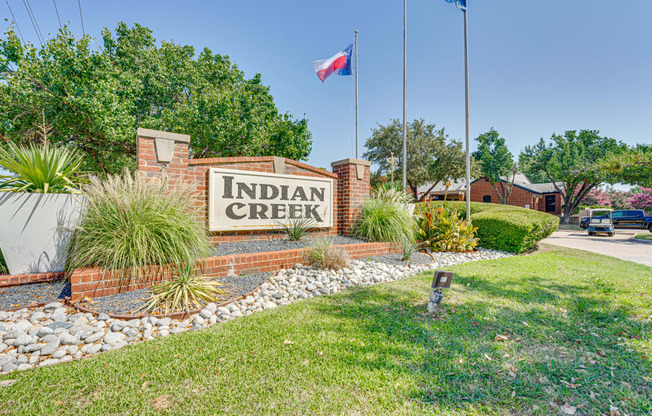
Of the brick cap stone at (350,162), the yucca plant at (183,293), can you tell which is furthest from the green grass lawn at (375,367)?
the brick cap stone at (350,162)

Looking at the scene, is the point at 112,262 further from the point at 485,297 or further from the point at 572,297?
the point at 572,297

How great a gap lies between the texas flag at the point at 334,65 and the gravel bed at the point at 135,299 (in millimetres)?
10307

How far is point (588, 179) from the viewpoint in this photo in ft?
69.5

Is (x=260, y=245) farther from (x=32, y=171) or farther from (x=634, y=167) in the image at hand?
(x=634, y=167)

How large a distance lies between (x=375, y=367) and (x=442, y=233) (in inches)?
222

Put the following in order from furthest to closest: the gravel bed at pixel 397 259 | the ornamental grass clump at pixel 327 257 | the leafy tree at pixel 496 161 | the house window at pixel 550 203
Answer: the house window at pixel 550 203 < the leafy tree at pixel 496 161 < the gravel bed at pixel 397 259 < the ornamental grass clump at pixel 327 257

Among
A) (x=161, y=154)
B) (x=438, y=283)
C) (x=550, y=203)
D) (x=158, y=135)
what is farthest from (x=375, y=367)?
(x=550, y=203)

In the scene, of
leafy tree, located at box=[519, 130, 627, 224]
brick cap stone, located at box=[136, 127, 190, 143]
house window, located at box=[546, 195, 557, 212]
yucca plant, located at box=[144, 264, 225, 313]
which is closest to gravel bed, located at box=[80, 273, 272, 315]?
yucca plant, located at box=[144, 264, 225, 313]

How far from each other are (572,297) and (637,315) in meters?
0.61

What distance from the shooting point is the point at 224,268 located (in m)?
3.93

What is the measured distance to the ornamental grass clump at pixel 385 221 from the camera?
6.17m

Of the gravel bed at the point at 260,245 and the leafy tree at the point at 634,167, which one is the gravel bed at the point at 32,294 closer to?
the gravel bed at the point at 260,245

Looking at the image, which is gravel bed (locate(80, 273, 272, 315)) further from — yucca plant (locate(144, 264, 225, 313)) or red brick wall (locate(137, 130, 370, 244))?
red brick wall (locate(137, 130, 370, 244))

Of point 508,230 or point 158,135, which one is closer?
point 158,135
